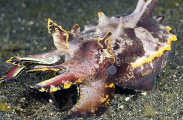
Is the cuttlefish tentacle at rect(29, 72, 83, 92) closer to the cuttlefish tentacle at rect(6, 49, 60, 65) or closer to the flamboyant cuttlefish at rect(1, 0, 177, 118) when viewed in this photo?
the flamboyant cuttlefish at rect(1, 0, 177, 118)

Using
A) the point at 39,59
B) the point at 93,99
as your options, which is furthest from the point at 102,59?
the point at 39,59

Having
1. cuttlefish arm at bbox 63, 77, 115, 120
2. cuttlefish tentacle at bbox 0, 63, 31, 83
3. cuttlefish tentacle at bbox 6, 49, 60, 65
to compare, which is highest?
cuttlefish tentacle at bbox 6, 49, 60, 65

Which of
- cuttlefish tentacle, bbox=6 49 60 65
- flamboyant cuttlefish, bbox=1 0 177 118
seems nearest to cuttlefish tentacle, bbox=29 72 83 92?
flamboyant cuttlefish, bbox=1 0 177 118

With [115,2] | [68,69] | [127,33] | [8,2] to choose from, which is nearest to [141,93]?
[127,33]

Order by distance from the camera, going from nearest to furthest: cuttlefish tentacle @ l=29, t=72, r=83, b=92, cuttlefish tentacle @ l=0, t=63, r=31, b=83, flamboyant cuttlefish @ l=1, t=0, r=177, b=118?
cuttlefish tentacle @ l=29, t=72, r=83, b=92
flamboyant cuttlefish @ l=1, t=0, r=177, b=118
cuttlefish tentacle @ l=0, t=63, r=31, b=83

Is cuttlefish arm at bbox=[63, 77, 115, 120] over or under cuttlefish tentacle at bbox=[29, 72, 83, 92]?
under

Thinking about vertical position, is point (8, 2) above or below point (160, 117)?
above

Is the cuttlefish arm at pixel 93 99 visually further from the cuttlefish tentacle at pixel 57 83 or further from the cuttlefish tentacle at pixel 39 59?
the cuttlefish tentacle at pixel 39 59

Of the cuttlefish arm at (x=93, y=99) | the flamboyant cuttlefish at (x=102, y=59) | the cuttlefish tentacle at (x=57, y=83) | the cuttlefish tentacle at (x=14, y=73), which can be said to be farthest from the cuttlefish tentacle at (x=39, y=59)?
the cuttlefish arm at (x=93, y=99)

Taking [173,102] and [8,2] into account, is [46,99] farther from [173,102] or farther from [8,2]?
[8,2]
